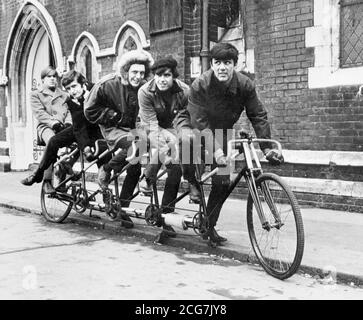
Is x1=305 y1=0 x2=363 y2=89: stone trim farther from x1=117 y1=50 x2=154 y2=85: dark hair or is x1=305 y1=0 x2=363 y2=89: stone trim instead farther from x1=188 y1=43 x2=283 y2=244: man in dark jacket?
x1=188 y1=43 x2=283 y2=244: man in dark jacket

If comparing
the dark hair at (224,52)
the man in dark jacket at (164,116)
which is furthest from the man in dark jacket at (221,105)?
the man in dark jacket at (164,116)

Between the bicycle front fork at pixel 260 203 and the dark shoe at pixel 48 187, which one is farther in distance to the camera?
the dark shoe at pixel 48 187

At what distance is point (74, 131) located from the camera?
7.07m

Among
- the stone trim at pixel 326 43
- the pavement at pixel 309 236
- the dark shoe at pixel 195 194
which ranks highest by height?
the stone trim at pixel 326 43

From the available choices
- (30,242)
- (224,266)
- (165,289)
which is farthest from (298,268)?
(30,242)

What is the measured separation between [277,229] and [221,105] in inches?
55.1

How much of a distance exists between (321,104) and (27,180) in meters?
4.12

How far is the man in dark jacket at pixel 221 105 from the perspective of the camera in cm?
523

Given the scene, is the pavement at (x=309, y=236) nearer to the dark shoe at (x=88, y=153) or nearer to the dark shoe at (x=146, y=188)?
the dark shoe at (x=146, y=188)

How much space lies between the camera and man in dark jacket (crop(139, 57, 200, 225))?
5.75 meters

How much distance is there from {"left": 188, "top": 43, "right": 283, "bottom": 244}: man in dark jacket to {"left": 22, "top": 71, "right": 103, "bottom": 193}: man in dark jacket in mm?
1983

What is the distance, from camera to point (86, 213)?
797 centimetres

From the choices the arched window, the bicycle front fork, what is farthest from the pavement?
the arched window

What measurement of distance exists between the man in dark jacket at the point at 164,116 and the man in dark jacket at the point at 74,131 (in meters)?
1.30
